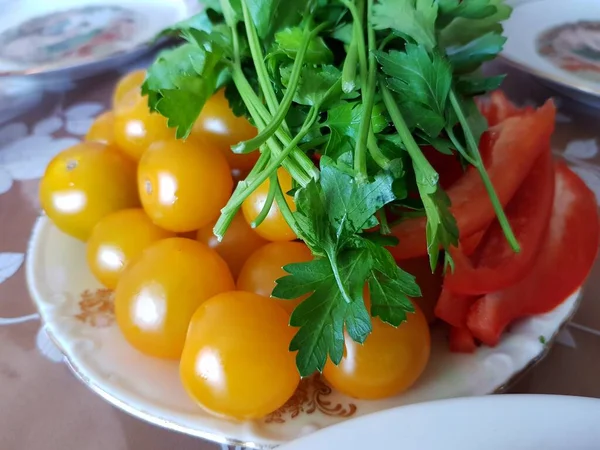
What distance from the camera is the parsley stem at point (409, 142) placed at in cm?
42

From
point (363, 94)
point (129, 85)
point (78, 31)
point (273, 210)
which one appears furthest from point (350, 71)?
point (78, 31)

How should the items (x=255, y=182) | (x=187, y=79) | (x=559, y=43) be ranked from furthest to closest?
Answer: 1. (x=559, y=43)
2. (x=187, y=79)
3. (x=255, y=182)

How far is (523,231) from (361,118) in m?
0.23

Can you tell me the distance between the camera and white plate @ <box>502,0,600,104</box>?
0.84 m

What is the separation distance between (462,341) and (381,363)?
0.33 ft

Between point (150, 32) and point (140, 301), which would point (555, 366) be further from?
point (150, 32)

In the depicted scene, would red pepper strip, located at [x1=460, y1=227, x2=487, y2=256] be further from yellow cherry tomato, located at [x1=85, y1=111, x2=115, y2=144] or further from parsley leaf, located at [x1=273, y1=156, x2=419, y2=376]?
yellow cherry tomato, located at [x1=85, y1=111, x2=115, y2=144]

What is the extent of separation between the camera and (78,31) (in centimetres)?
105

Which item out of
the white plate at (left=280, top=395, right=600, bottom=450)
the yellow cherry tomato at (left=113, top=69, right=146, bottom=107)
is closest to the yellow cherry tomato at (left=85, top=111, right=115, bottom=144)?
the yellow cherry tomato at (left=113, top=69, right=146, bottom=107)

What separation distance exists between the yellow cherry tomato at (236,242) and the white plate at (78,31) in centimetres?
46

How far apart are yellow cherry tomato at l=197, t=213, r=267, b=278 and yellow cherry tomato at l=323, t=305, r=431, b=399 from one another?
0.48 ft

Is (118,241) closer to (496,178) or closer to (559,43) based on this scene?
(496,178)

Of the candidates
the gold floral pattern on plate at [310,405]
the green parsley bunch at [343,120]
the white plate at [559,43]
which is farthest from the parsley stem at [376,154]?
the white plate at [559,43]

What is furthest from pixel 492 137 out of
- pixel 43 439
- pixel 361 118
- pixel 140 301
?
pixel 43 439
